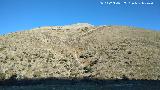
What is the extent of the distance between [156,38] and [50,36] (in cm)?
2127

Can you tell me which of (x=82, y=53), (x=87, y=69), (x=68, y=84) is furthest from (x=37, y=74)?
(x=82, y=53)

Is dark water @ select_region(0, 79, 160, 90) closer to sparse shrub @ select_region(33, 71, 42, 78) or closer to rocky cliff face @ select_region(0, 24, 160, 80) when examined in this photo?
rocky cliff face @ select_region(0, 24, 160, 80)

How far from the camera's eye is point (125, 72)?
5709cm

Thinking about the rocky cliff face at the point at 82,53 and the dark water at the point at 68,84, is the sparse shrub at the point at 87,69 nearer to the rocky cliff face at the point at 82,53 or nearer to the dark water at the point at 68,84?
the rocky cliff face at the point at 82,53

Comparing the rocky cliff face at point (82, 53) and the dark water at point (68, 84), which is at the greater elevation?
the rocky cliff face at point (82, 53)

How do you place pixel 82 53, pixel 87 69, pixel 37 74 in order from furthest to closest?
pixel 82 53 < pixel 87 69 < pixel 37 74

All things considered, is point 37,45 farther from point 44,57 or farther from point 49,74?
point 49,74

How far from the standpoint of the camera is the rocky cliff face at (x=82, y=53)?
5799cm

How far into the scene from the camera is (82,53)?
70.0 m

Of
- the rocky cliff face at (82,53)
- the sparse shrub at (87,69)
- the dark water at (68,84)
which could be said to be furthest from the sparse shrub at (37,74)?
the sparse shrub at (87,69)

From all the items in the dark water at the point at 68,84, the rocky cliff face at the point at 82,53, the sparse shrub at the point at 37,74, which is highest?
the rocky cliff face at the point at 82,53

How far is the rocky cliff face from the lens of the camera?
190ft

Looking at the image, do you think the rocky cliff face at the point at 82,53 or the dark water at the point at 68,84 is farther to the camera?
the rocky cliff face at the point at 82,53

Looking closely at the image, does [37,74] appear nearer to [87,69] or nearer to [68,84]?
[87,69]
